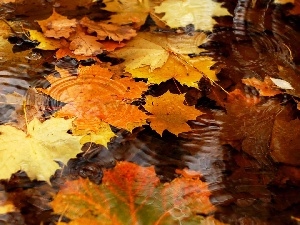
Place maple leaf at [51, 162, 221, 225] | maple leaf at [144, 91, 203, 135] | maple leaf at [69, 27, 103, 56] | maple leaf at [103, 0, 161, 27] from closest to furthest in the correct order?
1. maple leaf at [51, 162, 221, 225]
2. maple leaf at [144, 91, 203, 135]
3. maple leaf at [69, 27, 103, 56]
4. maple leaf at [103, 0, 161, 27]

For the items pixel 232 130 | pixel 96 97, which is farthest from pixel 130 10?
pixel 232 130

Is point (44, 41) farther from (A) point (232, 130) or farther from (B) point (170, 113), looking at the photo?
(A) point (232, 130)

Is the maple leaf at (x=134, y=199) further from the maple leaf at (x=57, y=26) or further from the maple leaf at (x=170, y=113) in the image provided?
the maple leaf at (x=57, y=26)

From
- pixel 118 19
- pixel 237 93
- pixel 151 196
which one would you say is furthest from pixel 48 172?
pixel 118 19

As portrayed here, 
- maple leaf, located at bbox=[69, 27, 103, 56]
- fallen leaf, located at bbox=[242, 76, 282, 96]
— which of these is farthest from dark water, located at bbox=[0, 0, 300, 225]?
maple leaf, located at bbox=[69, 27, 103, 56]

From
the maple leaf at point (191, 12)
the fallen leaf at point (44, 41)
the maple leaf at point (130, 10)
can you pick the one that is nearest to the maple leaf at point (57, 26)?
the fallen leaf at point (44, 41)

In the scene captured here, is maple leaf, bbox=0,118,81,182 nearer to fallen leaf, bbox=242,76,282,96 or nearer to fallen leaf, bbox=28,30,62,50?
fallen leaf, bbox=28,30,62,50
